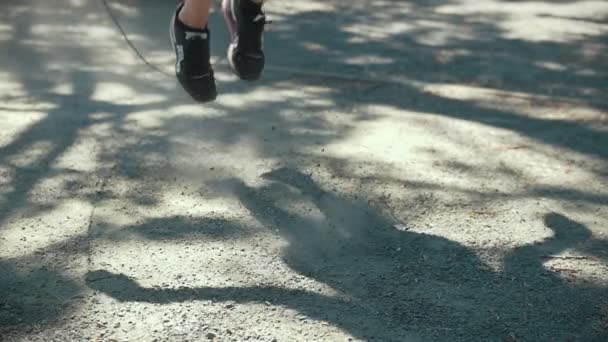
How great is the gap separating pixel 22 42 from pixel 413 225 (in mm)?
3383

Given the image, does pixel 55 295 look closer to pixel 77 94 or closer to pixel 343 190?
pixel 343 190

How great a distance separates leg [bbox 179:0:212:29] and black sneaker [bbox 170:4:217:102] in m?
0.02

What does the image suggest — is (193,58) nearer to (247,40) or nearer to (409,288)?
(247,40)

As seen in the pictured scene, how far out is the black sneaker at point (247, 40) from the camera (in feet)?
12.3

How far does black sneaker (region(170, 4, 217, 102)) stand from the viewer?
354 cm

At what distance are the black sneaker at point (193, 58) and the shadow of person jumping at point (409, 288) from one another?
1.83ft

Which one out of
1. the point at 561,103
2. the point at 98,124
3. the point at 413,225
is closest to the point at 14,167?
the point at 98,124

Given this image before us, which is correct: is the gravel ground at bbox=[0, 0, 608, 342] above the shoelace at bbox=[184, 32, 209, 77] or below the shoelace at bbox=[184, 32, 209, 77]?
below

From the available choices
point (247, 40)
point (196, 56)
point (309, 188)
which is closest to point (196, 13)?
point (196, 56)

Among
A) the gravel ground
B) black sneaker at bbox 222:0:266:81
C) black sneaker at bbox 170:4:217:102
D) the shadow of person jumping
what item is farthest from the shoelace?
the shadow of person jumping

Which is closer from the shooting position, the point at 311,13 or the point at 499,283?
the point at 499,283

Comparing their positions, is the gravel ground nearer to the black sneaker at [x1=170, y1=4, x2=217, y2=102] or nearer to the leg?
the black sneaker at [x1=170, y1=4, x2=217, y2=102]

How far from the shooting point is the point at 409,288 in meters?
3.00

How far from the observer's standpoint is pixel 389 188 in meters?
3.78
